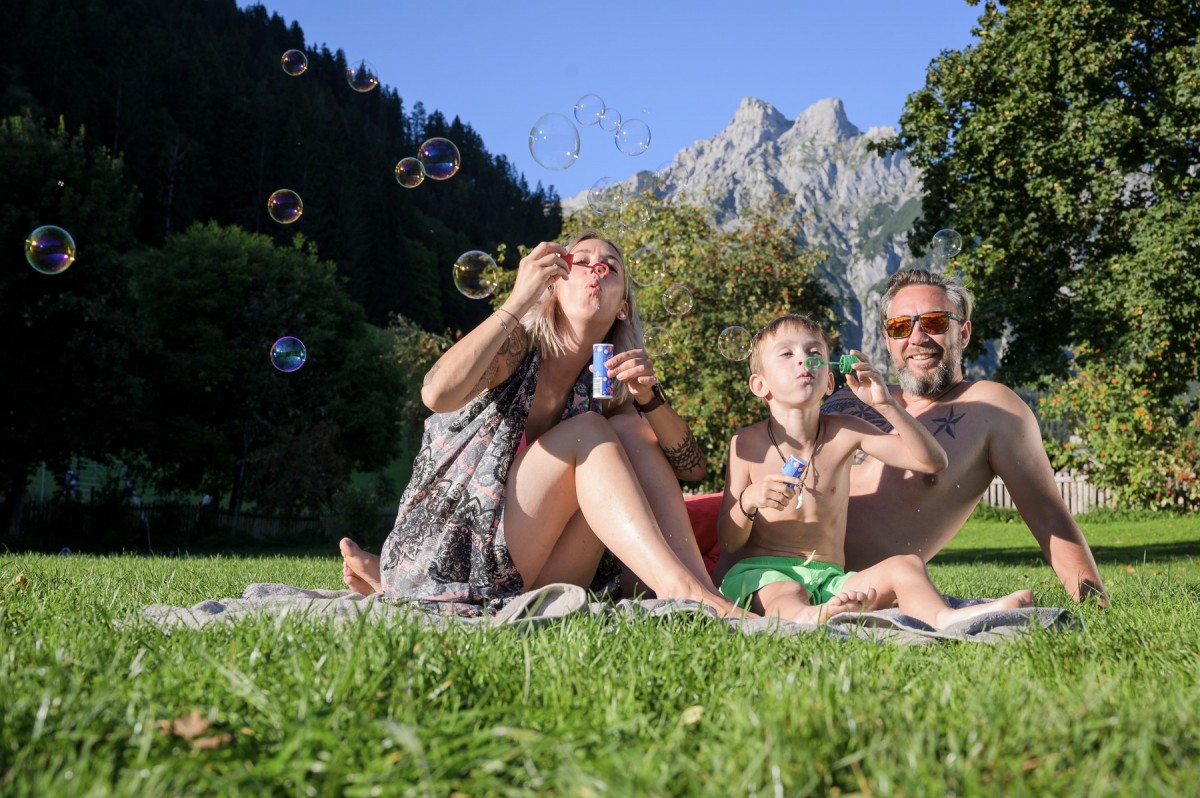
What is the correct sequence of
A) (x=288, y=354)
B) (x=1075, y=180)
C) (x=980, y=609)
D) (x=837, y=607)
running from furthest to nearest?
(x=1075, y=180) < (x=288, y=354) < (x=837, y=607) < (x=980, y=609)

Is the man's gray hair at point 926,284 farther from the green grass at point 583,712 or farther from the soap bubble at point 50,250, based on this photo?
the soap bubble at point 50,250

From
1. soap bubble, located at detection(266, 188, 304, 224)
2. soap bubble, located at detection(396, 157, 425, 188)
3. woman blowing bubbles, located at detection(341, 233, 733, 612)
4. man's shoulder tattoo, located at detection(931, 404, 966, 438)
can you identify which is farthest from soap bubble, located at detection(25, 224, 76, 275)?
man's shoulder tattoo, located at detection(931, 404, 966, 438)

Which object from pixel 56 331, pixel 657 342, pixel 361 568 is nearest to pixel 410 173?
pixel 361 568

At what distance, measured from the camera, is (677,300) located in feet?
18.5

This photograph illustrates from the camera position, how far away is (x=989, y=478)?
12.9 feet

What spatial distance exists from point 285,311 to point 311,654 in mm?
31609

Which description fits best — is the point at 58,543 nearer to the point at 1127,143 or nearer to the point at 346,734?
the point at 1127,143

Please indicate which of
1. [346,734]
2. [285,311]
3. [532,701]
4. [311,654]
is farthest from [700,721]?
[285,311]

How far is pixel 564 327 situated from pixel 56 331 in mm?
19982

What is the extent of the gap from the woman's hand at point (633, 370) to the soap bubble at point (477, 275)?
1.68 metres

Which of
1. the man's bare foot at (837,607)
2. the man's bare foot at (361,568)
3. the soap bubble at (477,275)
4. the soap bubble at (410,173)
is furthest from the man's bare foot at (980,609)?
the soap bubble at (410,173)

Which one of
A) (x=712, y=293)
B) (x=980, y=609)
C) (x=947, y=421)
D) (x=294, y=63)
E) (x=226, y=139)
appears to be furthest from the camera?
(x=226, y=139)

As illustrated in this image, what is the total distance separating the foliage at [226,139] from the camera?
49375 mm

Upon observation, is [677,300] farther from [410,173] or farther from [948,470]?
[410,173]
